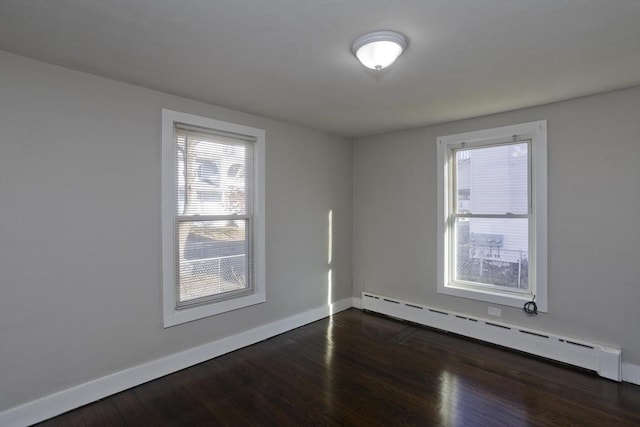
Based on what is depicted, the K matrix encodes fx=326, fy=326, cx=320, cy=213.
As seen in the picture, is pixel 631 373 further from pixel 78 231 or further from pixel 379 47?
pixel 78 231

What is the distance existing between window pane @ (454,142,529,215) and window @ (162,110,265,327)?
2339mm

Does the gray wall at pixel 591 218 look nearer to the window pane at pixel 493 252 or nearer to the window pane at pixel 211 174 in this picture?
the window pane at pixel 493 252

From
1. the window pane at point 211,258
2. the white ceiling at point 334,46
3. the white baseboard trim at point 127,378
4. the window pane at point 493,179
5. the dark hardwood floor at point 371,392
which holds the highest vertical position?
the white ceiling at point 334,46

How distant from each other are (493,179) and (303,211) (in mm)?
2209

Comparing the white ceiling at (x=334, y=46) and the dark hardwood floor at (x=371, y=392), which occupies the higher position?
the white ceiling at (x=334, y=46)

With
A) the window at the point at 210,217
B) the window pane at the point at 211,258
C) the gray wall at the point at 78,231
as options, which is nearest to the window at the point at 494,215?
the window at the point at 210,217

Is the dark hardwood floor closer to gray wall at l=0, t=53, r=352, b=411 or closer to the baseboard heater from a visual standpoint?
the baseboard heater

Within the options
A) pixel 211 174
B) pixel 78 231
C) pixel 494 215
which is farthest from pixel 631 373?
pixel 78 231

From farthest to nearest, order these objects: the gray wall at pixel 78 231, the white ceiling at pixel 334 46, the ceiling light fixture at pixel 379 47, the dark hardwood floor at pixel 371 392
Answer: the dark hardwood floor at pixel 371 392 → the gray wall at pixel 78 231 → the ceiling light fixture at pixel 379 47 → the white ceiling at pixel 334 46

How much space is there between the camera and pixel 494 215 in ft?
11.7

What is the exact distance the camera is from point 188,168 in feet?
10.1

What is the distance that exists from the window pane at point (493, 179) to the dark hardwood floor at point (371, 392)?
1513mm

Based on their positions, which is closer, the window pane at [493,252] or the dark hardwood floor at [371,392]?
the dark hardwood floor at [371,392]

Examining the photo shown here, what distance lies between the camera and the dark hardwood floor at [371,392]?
2295 millimetres
